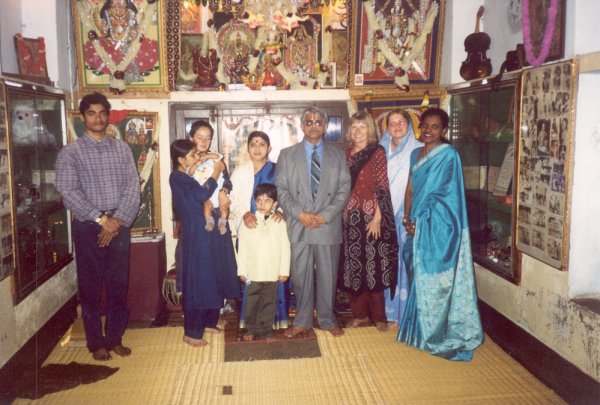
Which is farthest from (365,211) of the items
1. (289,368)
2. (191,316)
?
(191,316)

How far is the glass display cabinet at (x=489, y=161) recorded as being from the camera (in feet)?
13.3

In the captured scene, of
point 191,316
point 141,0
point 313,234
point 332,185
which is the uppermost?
point 141,0

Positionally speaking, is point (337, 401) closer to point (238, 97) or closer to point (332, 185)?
point (332, 185)

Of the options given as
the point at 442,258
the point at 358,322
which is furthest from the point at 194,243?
the point at 442,258

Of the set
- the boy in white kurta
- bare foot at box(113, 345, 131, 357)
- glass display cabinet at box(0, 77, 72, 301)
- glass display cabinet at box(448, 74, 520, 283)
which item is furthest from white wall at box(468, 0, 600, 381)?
glass display cabinet at box(0, 77, 72, 301)

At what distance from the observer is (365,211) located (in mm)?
4066

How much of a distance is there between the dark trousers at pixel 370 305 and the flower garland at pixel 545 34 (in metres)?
2.10

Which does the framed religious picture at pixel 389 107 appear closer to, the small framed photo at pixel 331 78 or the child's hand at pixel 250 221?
the small framed photo at pixel 331 78

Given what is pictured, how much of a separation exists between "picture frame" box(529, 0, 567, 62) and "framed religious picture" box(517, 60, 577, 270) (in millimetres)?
106

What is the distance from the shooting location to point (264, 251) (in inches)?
153

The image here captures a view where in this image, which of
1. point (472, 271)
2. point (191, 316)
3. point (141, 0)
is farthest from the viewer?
point (141, 0)

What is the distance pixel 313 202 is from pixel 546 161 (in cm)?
167

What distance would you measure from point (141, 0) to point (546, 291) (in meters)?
4.29

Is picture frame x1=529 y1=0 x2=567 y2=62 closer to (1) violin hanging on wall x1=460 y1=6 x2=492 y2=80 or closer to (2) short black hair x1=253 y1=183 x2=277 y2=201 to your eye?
(1) violin hanging on wall x1=460 y1=6 x2=492 y2=80
